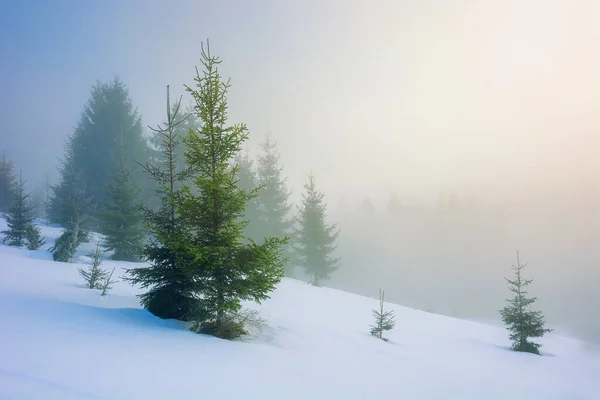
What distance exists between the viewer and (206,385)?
4.01 meters

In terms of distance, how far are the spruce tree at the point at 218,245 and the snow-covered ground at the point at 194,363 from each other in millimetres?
765

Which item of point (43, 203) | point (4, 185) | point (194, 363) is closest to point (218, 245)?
point (194, 363)

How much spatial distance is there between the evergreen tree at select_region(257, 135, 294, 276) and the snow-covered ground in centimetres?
2668

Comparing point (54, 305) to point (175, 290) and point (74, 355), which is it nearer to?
point (175, 290)

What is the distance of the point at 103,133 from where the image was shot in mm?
31156

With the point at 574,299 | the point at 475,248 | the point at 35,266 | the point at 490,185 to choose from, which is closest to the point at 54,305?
the point at 35,266

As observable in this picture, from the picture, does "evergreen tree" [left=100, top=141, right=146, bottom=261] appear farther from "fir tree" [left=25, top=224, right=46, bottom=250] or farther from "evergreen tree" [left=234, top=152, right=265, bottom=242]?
"evergreen tree" [left=234, top=152, right=265, bottom=242]

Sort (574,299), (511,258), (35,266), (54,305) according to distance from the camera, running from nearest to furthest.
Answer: (54,305) → (35,266) → (574,299) → (511,258)

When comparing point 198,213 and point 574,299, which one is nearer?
point 198,213

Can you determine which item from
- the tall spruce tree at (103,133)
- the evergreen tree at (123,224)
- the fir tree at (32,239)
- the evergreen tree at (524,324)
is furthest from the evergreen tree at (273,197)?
the evergreen tree at (524,324)

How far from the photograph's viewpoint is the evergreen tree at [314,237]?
3384 cm

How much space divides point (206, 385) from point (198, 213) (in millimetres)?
3888

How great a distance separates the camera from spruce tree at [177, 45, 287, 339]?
6.63m

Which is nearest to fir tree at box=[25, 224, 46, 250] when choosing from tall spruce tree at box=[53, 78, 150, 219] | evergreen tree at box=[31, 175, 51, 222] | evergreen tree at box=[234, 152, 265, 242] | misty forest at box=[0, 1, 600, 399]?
misty forest at box=[0, 1, 600, 399]
